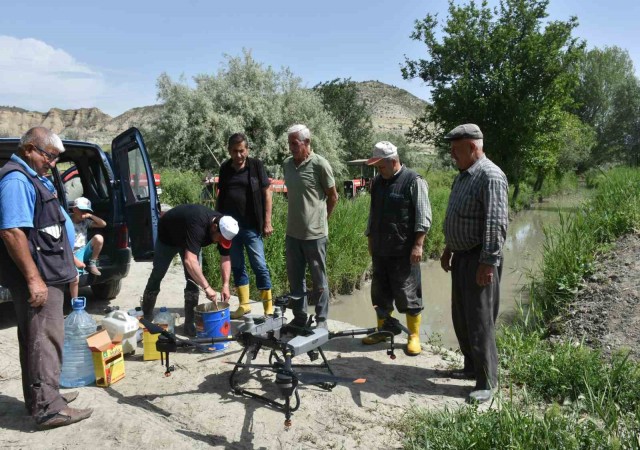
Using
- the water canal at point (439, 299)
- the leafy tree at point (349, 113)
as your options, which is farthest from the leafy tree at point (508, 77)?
the water canal at point (439, 299)

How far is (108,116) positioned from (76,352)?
244 feet

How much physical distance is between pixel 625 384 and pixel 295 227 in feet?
9.51

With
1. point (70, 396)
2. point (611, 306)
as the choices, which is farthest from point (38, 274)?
point (611, 306)

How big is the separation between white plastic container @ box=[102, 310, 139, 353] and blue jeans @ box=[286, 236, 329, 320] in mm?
1453

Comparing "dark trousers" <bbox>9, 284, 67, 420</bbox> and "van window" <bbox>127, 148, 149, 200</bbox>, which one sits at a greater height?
"van window" <bbox>127, 148, 149, 200</bbox>

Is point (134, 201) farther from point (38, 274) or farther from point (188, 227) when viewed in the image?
point (38, 274)

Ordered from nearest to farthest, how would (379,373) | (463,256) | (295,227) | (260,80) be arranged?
(463,256) < (379,373) < (295,227) < (260,80)

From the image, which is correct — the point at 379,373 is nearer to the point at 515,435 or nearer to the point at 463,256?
the point at 463,256

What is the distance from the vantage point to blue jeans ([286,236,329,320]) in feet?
15.5

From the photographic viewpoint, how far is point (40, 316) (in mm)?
3043

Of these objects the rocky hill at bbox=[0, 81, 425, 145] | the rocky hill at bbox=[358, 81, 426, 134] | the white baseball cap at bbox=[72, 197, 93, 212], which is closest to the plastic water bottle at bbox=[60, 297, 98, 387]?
the white baseball cap at bbox=[72, 197, 93, 212]

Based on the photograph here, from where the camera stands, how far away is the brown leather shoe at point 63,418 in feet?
10.1

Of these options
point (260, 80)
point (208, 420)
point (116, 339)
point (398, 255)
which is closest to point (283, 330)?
point (208, 420)

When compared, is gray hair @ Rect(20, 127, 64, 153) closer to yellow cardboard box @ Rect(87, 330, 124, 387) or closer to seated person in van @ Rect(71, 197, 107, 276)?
yellow cardboard box @ Rect(87, 330, 124, 387)
